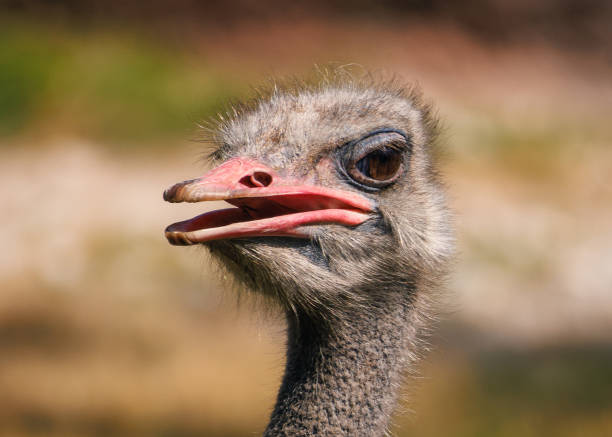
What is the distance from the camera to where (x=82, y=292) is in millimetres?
6738

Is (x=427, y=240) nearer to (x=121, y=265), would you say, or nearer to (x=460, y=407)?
(x=460, y=407)

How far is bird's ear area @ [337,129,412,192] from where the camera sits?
2061 millimetres

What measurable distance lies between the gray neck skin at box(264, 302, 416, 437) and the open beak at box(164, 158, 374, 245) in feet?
0.92

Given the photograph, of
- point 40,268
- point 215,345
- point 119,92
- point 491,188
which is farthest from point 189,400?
point 119,92

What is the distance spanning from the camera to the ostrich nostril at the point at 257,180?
1885 millimetres

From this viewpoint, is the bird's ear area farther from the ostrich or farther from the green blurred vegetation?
the green blurred vegetation

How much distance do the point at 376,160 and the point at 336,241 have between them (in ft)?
0.75

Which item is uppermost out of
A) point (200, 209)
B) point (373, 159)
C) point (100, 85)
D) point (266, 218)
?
point (100, 85)

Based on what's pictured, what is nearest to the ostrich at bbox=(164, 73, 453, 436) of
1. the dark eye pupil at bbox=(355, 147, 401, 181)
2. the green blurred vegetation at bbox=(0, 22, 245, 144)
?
the dark eye pupil at bbox=(355, 147, 401, 181)

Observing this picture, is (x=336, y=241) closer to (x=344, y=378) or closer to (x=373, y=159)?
(x=373, y=159)

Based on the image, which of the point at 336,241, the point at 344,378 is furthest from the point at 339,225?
the point at 344,378

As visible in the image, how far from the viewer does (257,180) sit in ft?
6.27

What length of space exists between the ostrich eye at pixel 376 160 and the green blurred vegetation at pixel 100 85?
21.0 ft

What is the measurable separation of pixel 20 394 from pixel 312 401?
3663 mm
